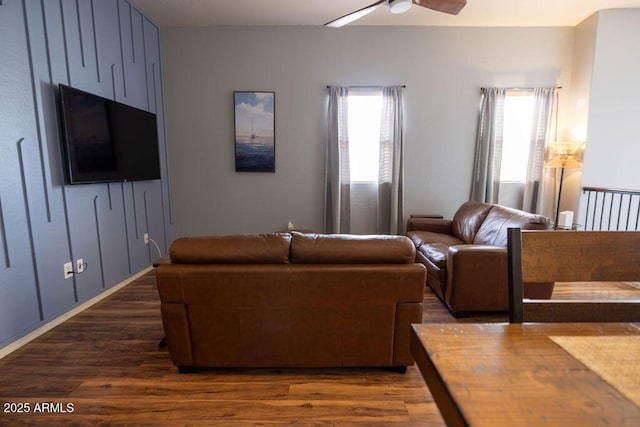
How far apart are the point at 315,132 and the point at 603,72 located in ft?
11.7

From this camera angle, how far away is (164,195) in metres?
4.06

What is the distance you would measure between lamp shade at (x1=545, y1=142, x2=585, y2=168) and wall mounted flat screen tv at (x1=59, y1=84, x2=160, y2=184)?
4945mm

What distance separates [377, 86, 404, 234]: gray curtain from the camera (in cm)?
403

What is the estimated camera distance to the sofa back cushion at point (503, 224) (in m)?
2.41

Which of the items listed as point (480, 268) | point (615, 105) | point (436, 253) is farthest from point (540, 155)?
point (480, 268)

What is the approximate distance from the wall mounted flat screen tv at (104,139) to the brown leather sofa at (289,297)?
1613mm

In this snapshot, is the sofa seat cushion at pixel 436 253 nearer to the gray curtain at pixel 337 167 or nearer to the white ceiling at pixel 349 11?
the gray curtain at pixel 337 167

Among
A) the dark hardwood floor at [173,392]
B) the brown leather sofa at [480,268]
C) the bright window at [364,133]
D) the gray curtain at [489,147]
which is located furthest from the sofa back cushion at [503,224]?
the bright window at [364,133]

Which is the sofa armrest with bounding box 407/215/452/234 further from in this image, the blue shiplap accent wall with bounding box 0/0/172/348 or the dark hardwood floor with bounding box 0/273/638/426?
the blue shiplap accent wall with bounding box 0/0/172/348

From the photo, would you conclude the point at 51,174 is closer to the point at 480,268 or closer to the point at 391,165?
the point at 480,268

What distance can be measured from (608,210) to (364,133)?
125 inches

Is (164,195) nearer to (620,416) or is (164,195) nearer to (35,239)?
(35,239)

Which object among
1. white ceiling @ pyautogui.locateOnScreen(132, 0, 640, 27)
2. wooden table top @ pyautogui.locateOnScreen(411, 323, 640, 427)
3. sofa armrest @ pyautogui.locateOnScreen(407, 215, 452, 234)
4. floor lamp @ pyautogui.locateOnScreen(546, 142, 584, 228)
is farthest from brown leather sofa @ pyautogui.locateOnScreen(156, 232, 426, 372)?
floor lamp @ pyautogui.locateOnScreen(546, 142, 584, 228)

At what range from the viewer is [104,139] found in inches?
109
